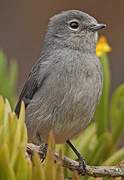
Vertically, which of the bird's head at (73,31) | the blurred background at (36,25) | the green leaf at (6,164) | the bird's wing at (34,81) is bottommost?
the blurred background at (36,25)

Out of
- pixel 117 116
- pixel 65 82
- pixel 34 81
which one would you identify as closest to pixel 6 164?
pixel 117 116

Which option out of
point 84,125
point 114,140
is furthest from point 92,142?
point 84,125

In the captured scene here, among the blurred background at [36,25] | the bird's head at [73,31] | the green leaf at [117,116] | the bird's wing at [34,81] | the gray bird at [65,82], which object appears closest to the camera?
the green leaf at [117,116]

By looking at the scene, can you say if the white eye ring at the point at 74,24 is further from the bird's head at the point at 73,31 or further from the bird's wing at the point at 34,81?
the bird's wing at the point at 34,81

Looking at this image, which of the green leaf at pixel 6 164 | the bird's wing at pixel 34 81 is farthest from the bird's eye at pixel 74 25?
the green leaf at pixel 6 164

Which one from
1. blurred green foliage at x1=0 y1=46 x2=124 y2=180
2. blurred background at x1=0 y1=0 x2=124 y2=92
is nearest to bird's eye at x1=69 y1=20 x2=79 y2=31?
blurred green foliage at x1=0 y1=46 x2=124 y2=180
